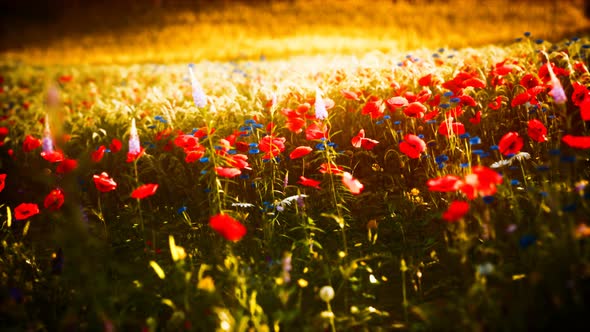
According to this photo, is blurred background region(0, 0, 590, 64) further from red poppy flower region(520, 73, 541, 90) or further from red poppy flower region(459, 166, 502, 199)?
red poppy flower region(459, 166, 502, 199)

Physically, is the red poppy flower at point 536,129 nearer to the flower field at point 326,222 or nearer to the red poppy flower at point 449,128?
the flower field at point 326,222

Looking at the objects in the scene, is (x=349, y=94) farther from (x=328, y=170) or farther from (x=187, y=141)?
(x=187, y=141)

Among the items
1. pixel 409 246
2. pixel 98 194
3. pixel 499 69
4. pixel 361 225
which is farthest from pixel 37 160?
pixel 499 69

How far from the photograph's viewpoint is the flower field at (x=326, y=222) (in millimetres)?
1561

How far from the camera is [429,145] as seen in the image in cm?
290

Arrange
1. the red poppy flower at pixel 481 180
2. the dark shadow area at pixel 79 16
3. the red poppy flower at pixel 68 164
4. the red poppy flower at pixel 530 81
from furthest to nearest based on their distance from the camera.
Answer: the dark shadow area at pixel 79 16
the red poppy flower at pixel 530 81
the red poppy flower at pixel 68 164
the red poppy flower at pixel 481 180

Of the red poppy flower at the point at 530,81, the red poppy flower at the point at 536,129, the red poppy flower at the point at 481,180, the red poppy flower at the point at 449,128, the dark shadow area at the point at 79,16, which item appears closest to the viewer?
the red poppy flower at the point at 481,180

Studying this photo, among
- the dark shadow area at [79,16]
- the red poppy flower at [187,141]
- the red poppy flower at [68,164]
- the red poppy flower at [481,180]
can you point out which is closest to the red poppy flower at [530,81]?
the red poppy flower at [481,180]

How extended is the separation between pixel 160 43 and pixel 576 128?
549 inches

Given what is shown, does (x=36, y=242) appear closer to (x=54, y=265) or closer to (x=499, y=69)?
(x=54, y=265)

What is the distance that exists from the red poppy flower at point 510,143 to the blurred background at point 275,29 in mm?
7370

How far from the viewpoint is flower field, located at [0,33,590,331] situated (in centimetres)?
156

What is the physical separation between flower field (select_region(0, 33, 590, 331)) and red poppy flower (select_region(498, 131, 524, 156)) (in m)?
0.01

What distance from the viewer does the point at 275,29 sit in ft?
48.2
